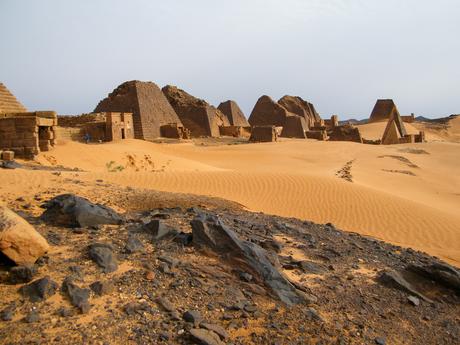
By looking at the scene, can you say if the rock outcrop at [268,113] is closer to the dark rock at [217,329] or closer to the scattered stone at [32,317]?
the dark rock at [217,329]

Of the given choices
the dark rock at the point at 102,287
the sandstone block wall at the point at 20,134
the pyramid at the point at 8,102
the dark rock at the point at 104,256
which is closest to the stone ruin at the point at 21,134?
the sandstone block wall at the point at 20,134

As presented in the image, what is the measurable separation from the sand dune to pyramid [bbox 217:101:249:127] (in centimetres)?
2352

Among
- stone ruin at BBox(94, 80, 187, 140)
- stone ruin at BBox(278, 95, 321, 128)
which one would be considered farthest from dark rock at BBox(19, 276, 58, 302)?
stone ruin at BBox(278, 95, 321, 128)

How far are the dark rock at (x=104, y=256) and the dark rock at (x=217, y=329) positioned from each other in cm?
111

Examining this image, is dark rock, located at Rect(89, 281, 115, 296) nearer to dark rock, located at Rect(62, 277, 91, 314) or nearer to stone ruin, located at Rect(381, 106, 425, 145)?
dark rock, located at Rect(62, 277, 91, 314)

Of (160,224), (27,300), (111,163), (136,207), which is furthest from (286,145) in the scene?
(27,300)

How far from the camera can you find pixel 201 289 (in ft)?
12.9

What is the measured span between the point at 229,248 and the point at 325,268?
→ 122 cm

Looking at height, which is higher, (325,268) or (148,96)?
(148,96)

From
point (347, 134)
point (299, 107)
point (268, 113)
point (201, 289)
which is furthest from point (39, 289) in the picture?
point (299, 107)

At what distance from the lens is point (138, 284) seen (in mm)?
3822

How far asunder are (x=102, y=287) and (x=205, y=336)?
101 centimetres

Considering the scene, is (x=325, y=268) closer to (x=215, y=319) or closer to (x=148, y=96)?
(x=215, y=319)

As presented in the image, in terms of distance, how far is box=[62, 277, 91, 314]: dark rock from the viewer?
3.36 meters
